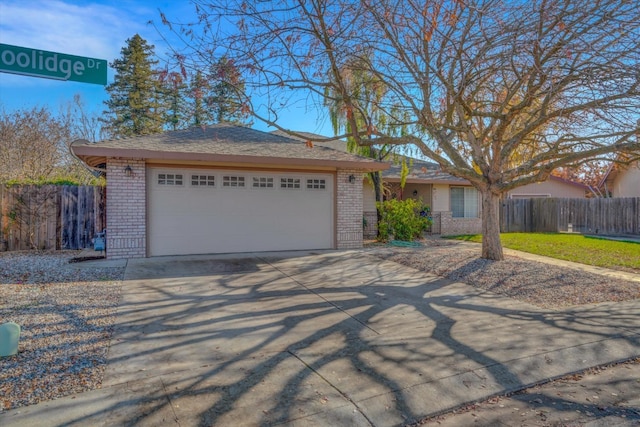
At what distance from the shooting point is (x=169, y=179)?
9.88 metres

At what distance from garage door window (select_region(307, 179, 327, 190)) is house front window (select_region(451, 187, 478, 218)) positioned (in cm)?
903

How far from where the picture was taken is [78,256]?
9773 millimetres

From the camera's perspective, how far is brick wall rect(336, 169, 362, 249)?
11562 mm

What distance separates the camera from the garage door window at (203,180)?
10125 mm

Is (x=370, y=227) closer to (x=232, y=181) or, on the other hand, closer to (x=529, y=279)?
(x=232, y=181)

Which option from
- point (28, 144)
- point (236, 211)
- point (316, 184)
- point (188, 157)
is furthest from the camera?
point (28, 144)

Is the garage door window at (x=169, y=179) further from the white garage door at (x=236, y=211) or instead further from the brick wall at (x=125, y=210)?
the brick wall at (x=125, y=210)

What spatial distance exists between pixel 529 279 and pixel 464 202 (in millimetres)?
11501

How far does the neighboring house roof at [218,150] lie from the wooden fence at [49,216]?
153 cm

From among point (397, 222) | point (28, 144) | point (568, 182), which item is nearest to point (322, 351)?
point (397, 222)

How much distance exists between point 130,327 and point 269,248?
20.6 feet

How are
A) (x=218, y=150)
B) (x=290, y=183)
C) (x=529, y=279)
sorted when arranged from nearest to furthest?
(x=529, y=279)
(x=218, y=150)
(x=290, y=183)

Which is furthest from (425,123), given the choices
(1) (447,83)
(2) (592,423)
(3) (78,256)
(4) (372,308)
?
(3) (78,256)

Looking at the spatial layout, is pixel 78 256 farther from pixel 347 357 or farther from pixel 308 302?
pixel 347 357
